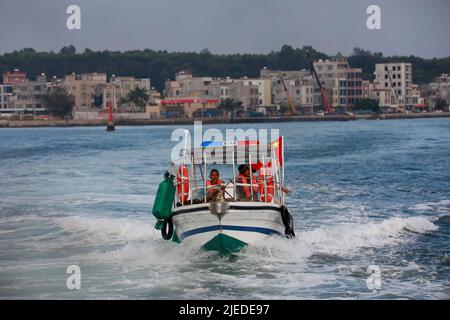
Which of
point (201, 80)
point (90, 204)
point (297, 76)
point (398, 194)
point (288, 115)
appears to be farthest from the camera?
point (297, 76)

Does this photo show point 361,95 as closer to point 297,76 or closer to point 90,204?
point 297,76

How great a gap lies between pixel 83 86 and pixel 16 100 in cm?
1543

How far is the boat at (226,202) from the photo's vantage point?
52.9 ft

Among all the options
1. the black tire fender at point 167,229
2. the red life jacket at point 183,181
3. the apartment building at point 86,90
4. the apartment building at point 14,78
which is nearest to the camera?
the black tire fender at point 167,229

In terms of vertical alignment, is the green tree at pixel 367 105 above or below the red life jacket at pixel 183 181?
below

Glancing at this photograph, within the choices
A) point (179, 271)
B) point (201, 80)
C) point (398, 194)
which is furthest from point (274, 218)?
point (201, 80)

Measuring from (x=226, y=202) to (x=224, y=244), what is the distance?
0.75 meters

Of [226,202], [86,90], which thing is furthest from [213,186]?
[86,90]

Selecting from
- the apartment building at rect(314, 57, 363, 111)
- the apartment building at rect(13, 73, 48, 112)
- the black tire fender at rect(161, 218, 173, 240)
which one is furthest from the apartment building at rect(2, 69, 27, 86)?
the black tire fender at rect(161, 218, 173, 240)

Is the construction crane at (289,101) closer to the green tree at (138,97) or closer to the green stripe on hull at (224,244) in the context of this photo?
the green tree at (138,97)

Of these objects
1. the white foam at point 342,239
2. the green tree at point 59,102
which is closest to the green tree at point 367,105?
the green tree at point 59,102

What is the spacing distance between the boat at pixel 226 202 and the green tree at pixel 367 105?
152455 mm
